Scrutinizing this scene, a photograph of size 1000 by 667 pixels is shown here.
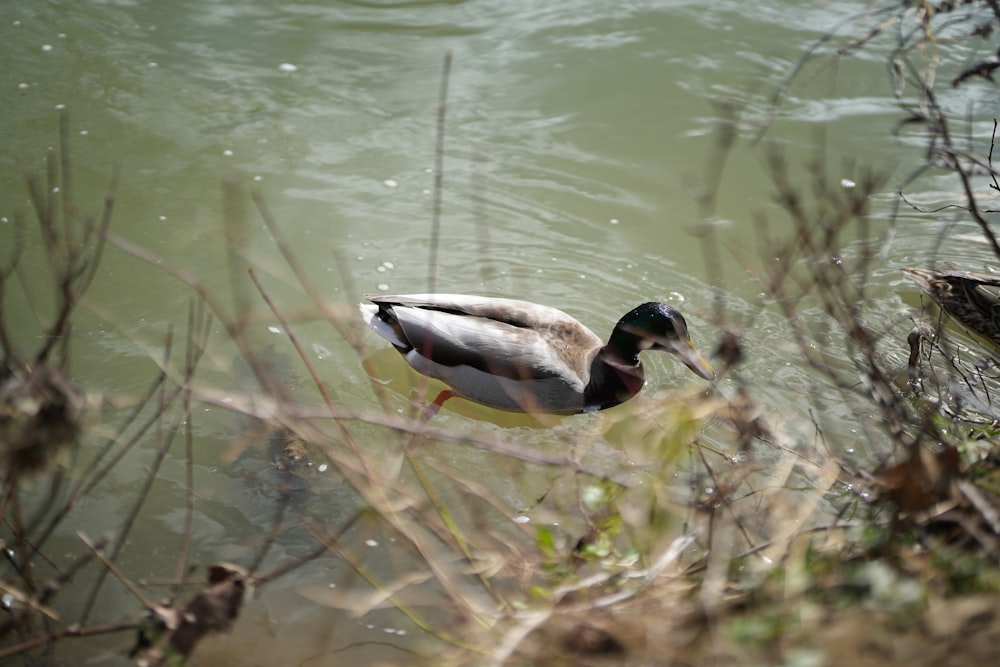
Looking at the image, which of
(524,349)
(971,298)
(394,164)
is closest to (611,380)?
(524,349)

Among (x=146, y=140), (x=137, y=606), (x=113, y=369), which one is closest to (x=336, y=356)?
(x=113, y=369)

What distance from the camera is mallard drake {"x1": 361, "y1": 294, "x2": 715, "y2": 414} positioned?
16.4ft

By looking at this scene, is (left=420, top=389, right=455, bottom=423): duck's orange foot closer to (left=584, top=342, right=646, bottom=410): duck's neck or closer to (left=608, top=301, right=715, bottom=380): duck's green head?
(left=584, top=342, right=646, bottom=410): duck's neck

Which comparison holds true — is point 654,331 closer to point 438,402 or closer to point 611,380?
point 611,380

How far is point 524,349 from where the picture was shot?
4992mm

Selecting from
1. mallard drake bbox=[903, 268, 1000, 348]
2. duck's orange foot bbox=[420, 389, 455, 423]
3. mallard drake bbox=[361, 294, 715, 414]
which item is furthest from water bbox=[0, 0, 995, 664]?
mallard drake bbox=[903, 268, 1000, 348]

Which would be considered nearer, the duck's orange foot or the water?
the water

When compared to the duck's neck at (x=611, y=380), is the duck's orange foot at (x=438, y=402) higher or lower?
lower

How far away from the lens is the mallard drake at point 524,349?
16.4 ft

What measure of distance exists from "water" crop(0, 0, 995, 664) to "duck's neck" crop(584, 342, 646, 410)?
0.38m

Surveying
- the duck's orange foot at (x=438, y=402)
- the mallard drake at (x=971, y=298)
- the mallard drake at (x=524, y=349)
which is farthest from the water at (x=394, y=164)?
the mallard drake at (x=971, y=298)

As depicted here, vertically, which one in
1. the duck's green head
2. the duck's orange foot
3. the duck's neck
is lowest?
the duck's orange foot

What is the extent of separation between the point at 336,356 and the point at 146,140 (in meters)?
2.67

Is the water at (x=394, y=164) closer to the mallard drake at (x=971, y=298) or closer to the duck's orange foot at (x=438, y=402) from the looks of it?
the duck's orange foot at (x=438, y=402)
